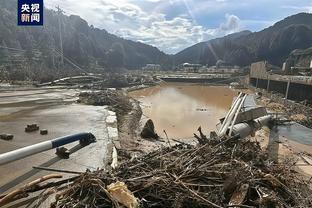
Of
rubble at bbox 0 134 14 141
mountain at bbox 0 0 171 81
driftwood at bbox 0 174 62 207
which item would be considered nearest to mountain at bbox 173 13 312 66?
mountain at bbox 0 0 171 81

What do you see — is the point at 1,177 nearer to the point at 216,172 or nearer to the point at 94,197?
the point at 94,197

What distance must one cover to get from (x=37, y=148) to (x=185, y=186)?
3718 millimetres

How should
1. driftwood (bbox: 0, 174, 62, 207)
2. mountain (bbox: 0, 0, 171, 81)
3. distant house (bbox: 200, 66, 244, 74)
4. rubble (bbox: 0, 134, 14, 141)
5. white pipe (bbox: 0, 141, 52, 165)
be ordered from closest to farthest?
driftwood (bbox: 0, 174, 62, 207), white pipe (bbox: 0, 141, 52, 165), rubble (bbox: 0, 134, 14, 141), mountain (bbox: 0, 0, 171, 81), distant house (bbox: 200, 66, 244, 74)

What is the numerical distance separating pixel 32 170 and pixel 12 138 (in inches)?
108

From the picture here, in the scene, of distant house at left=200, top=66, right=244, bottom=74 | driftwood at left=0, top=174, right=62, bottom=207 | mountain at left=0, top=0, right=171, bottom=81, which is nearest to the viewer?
driftwood at left=0, top=174, right=62, bottom=207

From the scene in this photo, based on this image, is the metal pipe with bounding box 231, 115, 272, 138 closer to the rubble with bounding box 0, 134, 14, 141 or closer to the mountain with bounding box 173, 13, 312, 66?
the rubble with bounding box 0, 134, 14, 141

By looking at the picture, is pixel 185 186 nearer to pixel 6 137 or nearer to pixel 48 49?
pixel 6 137

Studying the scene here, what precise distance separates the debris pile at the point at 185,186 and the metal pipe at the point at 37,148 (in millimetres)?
1512

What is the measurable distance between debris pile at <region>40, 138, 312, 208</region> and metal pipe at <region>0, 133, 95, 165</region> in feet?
4.96

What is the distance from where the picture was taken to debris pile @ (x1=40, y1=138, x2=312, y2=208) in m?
4.57

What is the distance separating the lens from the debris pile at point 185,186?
4.57m

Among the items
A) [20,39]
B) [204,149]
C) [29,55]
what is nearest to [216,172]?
[204,149]

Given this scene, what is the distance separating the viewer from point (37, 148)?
6934 millimetres

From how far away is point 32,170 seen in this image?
6457mm
